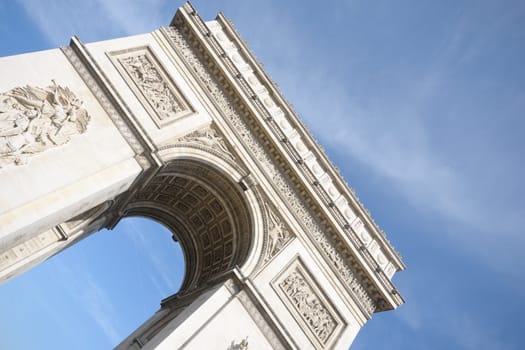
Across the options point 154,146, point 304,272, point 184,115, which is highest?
point 184,115

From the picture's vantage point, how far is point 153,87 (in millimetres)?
13180

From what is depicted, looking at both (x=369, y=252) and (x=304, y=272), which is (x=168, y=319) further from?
(x=369, y=252)

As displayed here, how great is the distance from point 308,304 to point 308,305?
0.03m

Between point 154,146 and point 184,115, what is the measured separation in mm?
1974

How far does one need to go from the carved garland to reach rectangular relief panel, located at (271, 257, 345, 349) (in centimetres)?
116

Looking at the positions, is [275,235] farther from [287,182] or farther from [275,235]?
[287,182]

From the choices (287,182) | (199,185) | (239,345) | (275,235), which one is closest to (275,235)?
(275,235)

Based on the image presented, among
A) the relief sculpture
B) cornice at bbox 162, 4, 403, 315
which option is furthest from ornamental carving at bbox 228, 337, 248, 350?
cornice at bbox 162, 4, 403, 315

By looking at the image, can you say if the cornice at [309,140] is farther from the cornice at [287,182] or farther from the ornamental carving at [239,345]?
the ornamental carving at [239,345]

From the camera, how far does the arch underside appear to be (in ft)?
45.3

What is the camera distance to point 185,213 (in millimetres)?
16328

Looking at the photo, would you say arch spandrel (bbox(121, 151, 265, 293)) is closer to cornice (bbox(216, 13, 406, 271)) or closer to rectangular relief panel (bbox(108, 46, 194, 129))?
rectangular relief panel (bbox(108, 46, 194, 129))

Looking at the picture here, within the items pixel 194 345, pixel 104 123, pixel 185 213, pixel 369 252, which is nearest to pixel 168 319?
pixel 194 345

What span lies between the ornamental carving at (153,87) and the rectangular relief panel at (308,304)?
20.0ft
